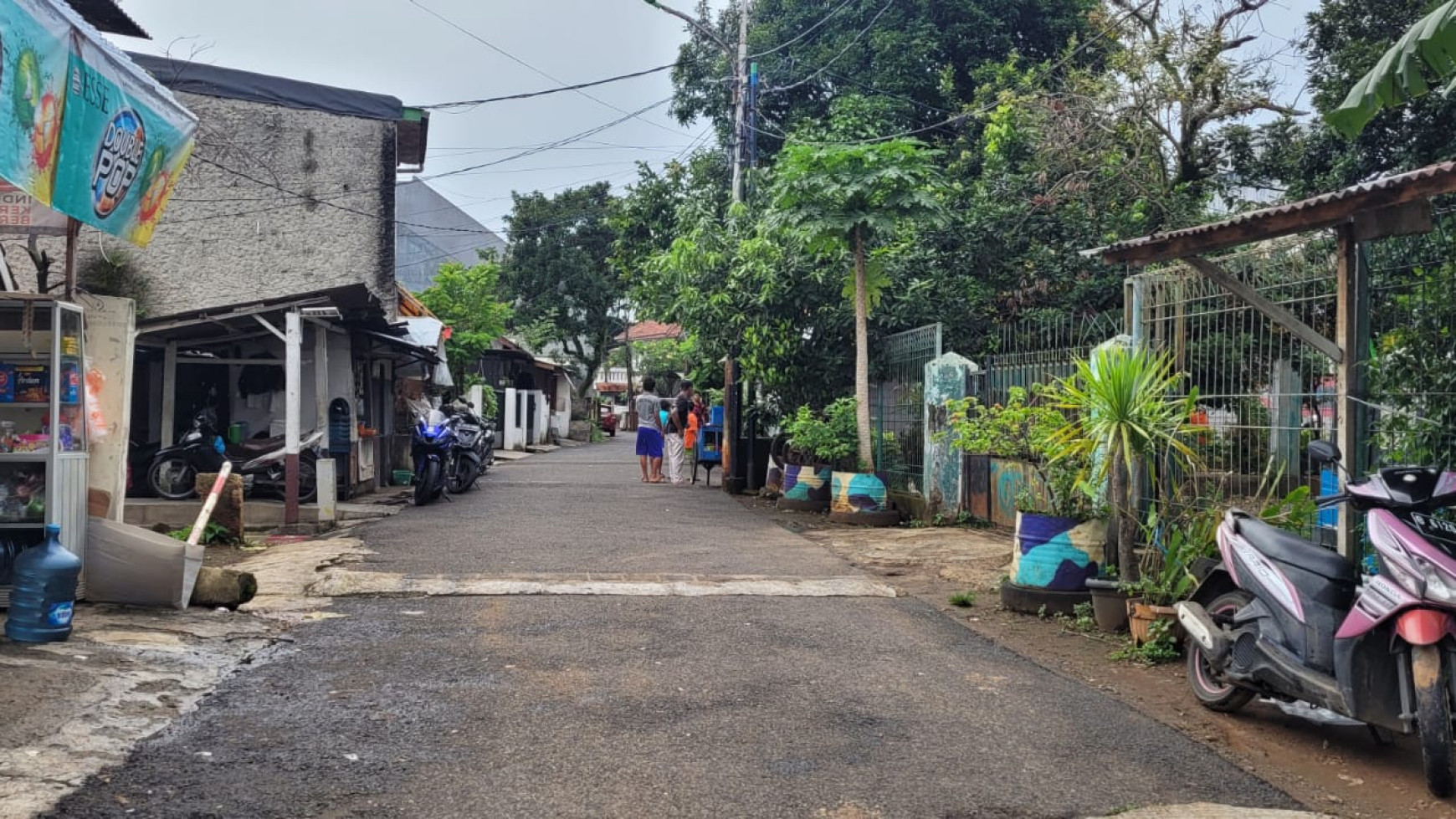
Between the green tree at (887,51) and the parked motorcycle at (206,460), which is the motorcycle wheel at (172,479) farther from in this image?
the green tree at (887,51)

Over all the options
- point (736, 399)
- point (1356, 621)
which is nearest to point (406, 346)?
point (736, 399)

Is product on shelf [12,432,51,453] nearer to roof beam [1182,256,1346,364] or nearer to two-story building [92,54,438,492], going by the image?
roof beam [1182,256,1346,364]

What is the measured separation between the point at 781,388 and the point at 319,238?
8.87m

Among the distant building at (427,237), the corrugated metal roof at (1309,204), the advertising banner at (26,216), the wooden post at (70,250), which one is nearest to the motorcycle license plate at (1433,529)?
the corrugated metal roof at (1309,204)

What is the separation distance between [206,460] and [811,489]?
23.6ft

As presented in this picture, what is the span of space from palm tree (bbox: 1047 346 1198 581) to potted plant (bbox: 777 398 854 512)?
6405 mm

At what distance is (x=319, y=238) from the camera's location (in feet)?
63.0

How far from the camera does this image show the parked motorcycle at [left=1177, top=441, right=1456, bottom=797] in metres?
4.00

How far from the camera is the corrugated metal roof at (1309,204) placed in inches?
175

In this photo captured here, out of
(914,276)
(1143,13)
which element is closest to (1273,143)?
(1143,13)

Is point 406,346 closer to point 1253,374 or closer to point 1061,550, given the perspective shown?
point 1061,550

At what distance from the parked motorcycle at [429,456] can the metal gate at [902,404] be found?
18.2 feet

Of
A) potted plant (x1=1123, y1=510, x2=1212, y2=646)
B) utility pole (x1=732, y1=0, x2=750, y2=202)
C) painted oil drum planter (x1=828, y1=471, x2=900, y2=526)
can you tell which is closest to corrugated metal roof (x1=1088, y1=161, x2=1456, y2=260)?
potted plant (x1=1123, y1=510, x2=1212, y2=646)

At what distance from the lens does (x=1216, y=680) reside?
527 cm
